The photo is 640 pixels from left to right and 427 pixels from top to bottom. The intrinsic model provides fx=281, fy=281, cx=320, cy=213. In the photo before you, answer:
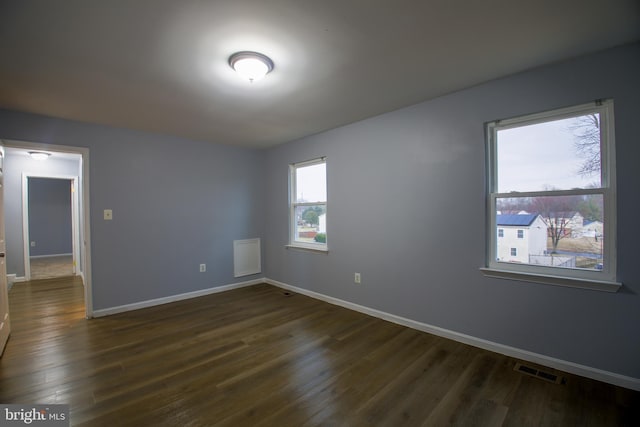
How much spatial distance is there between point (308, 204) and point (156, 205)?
7.15 feet

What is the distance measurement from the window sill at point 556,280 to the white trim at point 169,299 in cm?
368

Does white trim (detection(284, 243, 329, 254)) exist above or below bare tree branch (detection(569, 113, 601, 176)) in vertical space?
below

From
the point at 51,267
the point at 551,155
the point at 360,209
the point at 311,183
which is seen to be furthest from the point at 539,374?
the point at 51,267

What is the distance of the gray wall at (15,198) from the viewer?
5105mm

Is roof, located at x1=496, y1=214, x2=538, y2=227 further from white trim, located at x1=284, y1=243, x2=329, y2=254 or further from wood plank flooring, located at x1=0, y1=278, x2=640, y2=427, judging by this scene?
white trim, located at x1=284, y1=243, x2=329, y2=254

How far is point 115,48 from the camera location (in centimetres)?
192

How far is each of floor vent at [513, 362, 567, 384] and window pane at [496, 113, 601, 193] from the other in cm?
145

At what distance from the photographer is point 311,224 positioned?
14.5 ft

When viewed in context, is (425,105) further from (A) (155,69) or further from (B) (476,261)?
(A) (155,69)

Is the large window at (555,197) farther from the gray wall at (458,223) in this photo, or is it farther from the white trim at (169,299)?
the white trim at (169,299)

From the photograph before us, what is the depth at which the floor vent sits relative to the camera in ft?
6.86

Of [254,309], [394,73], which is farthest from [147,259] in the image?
[394,73]

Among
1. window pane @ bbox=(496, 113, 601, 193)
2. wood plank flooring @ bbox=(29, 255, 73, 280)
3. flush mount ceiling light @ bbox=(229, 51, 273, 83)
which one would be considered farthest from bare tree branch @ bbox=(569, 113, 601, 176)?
wood plank flooring @ bbox=(29, 255, 73, 280)

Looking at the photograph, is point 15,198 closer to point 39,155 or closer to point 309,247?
point 39,155
